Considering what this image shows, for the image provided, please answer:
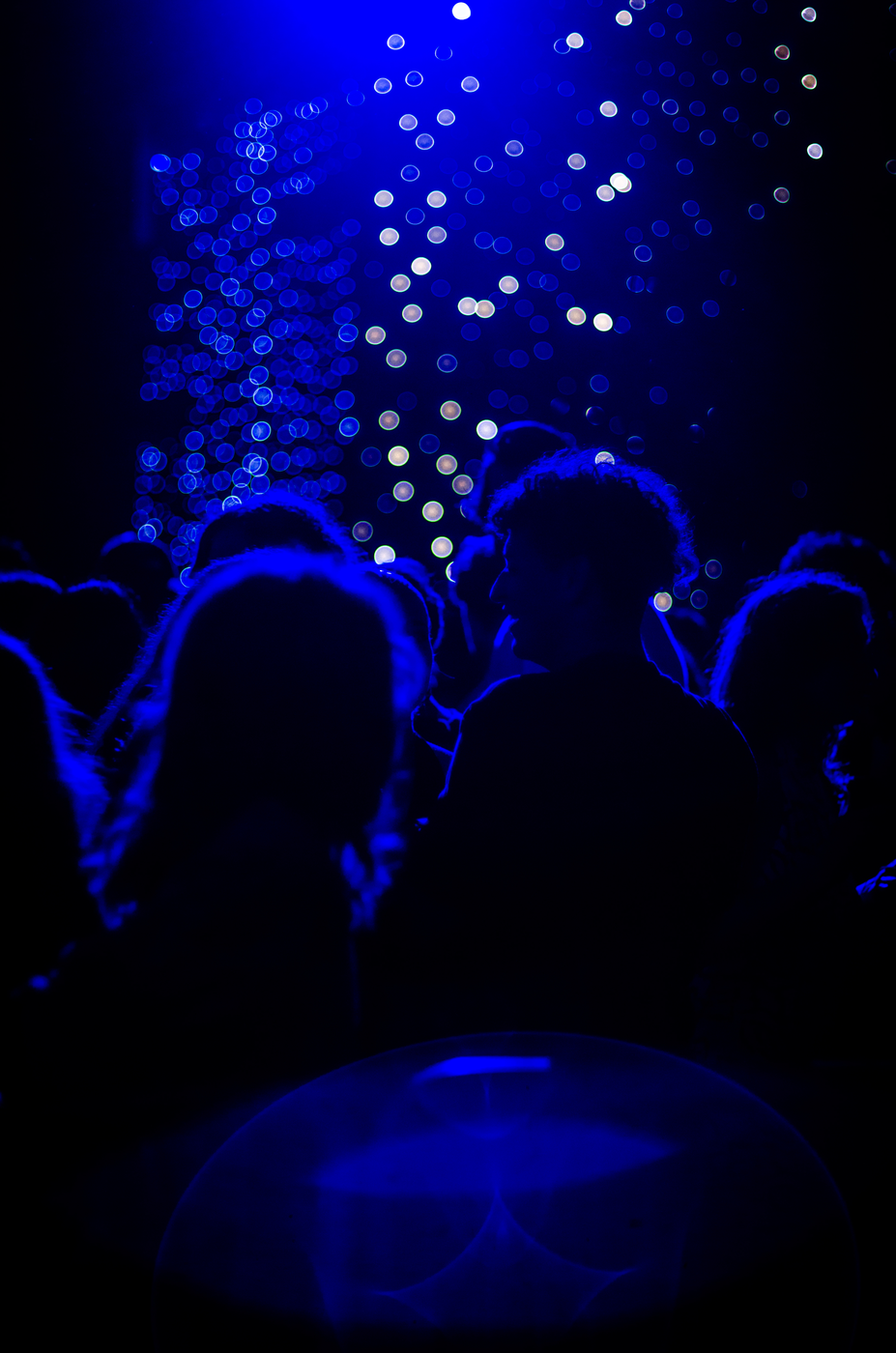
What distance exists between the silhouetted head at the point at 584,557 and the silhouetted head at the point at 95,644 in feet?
3.00

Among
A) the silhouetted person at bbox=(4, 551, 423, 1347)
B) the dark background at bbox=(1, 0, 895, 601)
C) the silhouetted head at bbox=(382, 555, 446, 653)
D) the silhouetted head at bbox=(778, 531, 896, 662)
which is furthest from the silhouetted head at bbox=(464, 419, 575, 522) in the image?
the dark background at bbox=(1, 0, 895, 601)

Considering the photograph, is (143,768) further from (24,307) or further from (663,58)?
(663,58)

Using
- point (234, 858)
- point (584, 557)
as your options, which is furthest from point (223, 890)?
point (584, 557)

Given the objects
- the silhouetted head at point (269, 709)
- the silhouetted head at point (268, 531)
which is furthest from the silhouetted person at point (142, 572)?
the silhouetted head at point (269, 709)

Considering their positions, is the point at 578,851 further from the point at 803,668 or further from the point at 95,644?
the point at 95,644

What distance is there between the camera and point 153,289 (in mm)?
3381

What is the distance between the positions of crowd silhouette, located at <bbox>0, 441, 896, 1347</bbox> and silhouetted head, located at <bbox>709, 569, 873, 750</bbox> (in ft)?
0.59

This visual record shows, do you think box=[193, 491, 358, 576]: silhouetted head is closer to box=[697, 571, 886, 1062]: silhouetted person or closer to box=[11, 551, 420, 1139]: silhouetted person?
box=[11, 551, 420, 1139]: silhouetted person

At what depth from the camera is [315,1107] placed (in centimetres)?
91

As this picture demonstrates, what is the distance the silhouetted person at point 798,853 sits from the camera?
1151 millimetres

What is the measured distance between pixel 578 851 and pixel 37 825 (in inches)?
23.3

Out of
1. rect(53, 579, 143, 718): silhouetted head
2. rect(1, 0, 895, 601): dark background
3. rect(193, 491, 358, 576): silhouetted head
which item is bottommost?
rect(53, 579, 143, 718): silhouetted head

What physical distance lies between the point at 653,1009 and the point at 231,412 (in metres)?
3.44

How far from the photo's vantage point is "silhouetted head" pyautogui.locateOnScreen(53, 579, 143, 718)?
157 centimetres
